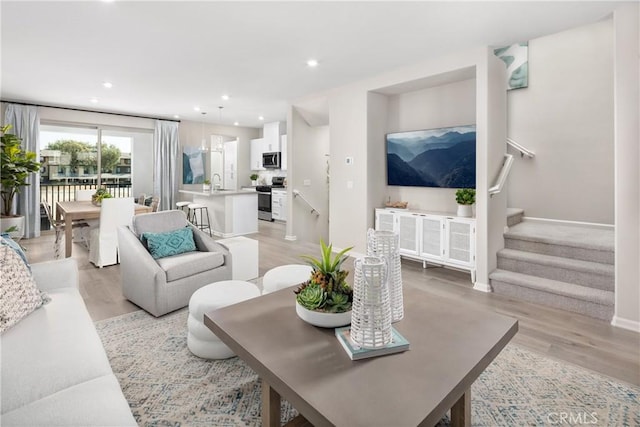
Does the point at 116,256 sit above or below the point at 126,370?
above

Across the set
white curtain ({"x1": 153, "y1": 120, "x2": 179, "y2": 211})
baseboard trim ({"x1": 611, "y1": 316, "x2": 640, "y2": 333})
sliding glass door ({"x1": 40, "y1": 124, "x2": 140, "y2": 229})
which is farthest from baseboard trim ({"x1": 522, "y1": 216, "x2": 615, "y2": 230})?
sliding glass door ({"x1": 40, "y1": 124, "x2": 140, "y2": 229})

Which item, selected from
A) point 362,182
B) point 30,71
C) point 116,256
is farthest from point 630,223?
point 30,71

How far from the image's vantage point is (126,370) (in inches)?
84.4

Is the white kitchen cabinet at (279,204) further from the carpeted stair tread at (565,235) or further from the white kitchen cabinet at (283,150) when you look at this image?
the carpeted stair tread at (565,235)

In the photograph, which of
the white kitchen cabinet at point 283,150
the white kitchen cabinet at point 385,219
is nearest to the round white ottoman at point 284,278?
the white kitchen cabinet at point 385,219

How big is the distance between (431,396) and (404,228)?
3.57 meters

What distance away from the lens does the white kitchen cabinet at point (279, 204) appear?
28.4 feet

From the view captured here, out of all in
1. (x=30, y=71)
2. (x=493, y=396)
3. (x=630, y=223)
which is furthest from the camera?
(x=30, y=71)

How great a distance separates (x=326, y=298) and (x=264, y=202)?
779 cm

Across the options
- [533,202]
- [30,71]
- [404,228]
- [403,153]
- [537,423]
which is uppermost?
[30,71]

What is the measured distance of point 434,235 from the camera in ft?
14.0

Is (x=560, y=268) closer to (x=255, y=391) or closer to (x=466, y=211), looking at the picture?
(x=466, y=211)

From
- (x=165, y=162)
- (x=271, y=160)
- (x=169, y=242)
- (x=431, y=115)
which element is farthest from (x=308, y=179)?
(x=165, y=162)

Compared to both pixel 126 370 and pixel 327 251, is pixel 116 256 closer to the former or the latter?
pixel 126 370
